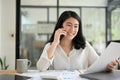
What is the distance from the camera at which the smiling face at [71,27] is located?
1.81m

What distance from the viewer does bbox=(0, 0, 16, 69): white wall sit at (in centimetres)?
496

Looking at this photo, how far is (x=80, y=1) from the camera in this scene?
5164 mm

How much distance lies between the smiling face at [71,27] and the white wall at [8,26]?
3363 mm

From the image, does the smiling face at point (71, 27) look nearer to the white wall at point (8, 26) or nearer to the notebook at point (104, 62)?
the notebook at point (104, 62)

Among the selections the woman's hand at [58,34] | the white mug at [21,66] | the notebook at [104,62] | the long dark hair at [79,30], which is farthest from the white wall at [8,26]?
the notebook at [104,62]

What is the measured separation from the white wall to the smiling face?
3.36 metres

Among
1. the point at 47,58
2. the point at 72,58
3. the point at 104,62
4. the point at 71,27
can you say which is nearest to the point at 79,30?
the point at 71,27

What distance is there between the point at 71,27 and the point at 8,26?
136 inches

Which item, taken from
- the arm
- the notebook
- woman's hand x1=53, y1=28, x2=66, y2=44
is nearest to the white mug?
the arm

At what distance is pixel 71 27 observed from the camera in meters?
1.81

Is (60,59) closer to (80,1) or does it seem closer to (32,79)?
(32,79)

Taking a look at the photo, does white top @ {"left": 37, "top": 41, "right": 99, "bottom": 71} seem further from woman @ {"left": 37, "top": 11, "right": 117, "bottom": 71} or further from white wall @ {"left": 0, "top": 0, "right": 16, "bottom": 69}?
white wall @ {"left": 0, "top": 0, "right": 16, "bottom": 69}

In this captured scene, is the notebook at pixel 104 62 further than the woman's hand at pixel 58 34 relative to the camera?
No

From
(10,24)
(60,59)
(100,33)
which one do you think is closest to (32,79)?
(60,59)
